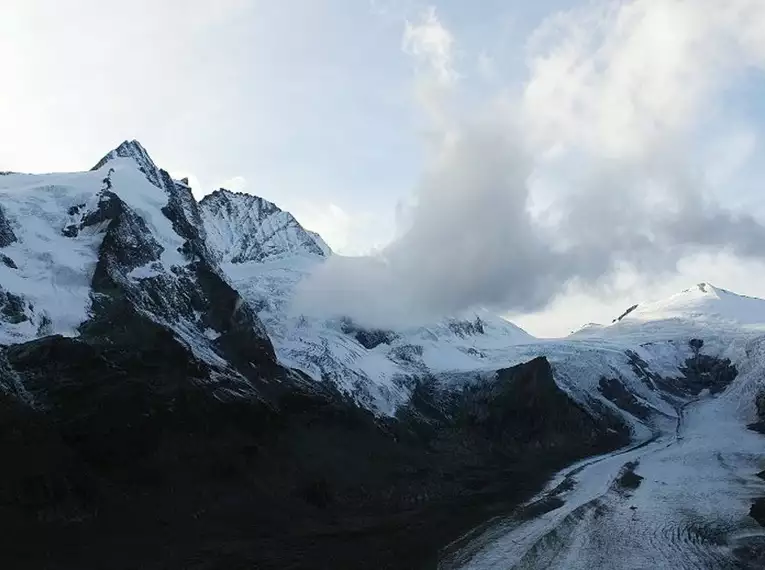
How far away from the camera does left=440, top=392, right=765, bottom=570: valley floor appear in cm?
8025

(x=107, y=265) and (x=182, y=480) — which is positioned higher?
(x=107, y=265)

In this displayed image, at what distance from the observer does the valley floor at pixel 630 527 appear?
80.2 metres

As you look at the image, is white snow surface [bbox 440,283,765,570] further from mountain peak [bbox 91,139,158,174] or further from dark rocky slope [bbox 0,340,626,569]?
mountain peak [bbox 91,139,158,174]

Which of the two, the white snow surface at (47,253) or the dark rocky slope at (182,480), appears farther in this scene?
A: the white snow surface at (47,253)

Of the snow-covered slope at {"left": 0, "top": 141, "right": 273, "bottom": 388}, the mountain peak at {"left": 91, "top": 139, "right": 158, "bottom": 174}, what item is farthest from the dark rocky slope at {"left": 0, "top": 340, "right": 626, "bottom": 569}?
the mountain peak at {"left": 91, "top": 139, "right": 158, "bottom": 174}

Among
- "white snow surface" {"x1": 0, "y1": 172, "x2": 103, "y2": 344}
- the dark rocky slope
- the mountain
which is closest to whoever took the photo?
the dark rocky slope

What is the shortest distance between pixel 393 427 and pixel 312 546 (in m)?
90.2

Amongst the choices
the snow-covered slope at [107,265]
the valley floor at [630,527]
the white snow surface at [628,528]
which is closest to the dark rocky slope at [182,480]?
the white snow surface at [628,528]

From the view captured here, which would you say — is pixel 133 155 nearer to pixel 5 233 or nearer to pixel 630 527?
pixel 5 233

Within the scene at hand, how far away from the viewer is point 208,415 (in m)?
109

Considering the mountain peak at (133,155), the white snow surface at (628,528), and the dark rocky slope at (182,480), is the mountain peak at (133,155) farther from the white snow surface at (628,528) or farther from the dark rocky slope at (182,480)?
the white snow surface at (628,528)

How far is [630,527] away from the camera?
3821 inches

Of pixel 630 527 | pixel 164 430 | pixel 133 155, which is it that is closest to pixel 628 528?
pixel 630 527

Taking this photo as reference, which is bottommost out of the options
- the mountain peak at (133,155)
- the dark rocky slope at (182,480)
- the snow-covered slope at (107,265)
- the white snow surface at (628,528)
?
the white snow surface at (628,528)
